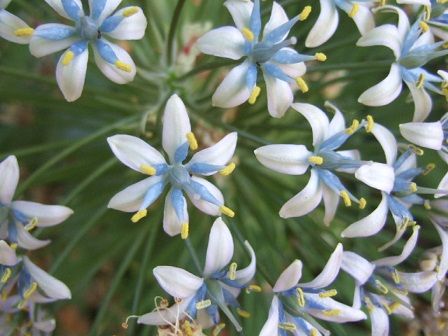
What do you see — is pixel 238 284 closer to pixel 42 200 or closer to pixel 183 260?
pixel 183 260

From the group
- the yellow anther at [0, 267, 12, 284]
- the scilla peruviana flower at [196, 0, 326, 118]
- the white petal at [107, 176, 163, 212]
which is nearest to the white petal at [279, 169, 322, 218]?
the scilla peruviana flower at [196, 0, 326, 118]

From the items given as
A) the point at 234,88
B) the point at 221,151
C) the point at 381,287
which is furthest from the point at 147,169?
the point at 381,287

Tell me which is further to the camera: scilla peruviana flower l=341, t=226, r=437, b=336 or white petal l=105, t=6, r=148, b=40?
scilla peruviana flower l=341, t=226, r=437, b=336

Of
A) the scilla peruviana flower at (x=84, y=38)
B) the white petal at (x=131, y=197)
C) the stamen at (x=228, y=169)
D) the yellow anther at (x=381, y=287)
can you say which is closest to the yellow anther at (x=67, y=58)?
the scilla peruviana flower at (x=84, y=38)

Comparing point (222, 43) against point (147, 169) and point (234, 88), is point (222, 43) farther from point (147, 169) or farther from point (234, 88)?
point (147, 169)

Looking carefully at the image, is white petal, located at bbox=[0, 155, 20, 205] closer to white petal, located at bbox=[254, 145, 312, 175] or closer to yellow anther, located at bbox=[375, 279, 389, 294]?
white petal, located at bbox=[254, 145, 312, 175]

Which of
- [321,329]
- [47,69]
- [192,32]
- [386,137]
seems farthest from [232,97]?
[47,69]
